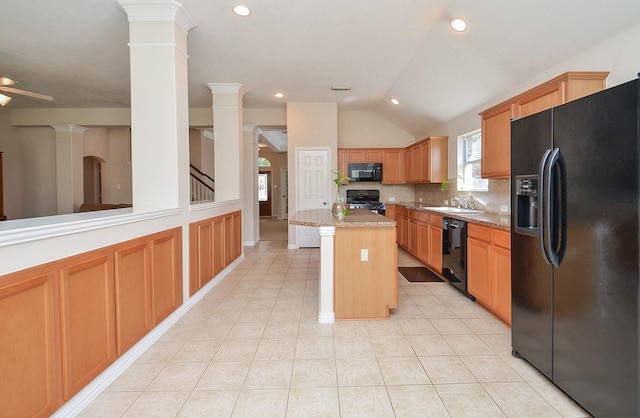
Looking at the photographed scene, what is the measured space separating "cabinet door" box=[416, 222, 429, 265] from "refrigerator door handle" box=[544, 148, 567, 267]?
111 inches

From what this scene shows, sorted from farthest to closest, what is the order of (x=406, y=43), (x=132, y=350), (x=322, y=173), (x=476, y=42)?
(x=322, y=173) < (x=406, y=43) < (x=476, y=42) < (x=132, y=350)

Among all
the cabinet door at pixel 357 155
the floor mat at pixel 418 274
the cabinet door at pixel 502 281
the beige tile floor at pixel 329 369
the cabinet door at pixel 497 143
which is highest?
the cabinet door at pixel 357 155

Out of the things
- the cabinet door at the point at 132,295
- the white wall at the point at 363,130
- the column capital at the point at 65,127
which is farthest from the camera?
the white wall at the point at 363,130

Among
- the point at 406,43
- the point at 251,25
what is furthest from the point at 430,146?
the point at 251,25

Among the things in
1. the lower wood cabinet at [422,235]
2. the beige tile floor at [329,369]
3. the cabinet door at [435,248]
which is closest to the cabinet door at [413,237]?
the lower wood cabinet at [422,235]

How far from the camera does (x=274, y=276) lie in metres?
4.42

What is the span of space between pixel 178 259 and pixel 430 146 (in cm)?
429

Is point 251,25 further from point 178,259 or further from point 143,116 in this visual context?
point 178,259

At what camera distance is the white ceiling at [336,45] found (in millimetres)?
2680

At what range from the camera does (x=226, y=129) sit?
5090 millimetres

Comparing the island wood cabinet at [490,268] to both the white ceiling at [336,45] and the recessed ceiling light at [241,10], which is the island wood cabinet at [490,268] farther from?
the recessed ceiling light at [241,10]

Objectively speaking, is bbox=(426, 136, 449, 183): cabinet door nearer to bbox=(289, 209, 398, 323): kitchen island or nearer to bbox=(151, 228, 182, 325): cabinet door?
bbox=(289, 209, 398, 323): kitchen island

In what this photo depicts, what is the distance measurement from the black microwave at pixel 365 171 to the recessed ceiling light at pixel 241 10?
159 inches

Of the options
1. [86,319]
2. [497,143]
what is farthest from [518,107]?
[86,319]
